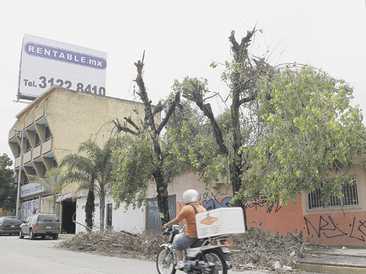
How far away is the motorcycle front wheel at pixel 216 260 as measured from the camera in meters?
8.64

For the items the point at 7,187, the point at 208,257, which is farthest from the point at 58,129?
the point at 208,257

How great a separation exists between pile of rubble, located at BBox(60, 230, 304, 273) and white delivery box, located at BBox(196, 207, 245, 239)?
3.69m

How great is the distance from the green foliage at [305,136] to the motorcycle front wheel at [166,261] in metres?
4.03

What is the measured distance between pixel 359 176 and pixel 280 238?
140 inches

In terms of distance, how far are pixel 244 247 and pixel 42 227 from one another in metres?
18.5

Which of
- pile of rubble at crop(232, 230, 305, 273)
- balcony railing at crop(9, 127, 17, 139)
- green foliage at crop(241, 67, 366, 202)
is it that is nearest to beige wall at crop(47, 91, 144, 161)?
balcony railing at crop(9, 127, 17, 139)

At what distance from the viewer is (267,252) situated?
43.4 ft

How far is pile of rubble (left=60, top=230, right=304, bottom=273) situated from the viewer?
12586 mm

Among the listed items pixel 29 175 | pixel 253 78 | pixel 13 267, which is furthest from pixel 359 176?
pixel 29 175

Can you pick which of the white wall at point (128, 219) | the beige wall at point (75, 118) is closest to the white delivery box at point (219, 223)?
the white wall at point (128, 219)

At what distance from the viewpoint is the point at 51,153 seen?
42969 millimetres

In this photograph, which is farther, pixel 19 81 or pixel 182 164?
pixel 19 81

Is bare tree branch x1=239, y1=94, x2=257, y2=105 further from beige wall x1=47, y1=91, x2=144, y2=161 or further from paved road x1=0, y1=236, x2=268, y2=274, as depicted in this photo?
beige wall x1=47, y1=91, x2=144, y2=161

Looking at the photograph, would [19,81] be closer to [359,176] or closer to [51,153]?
[51,153]
